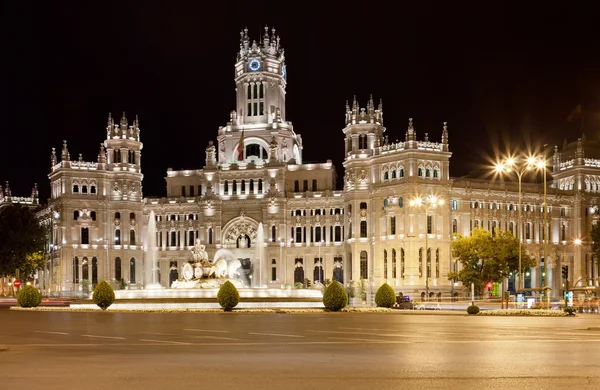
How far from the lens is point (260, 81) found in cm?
14200

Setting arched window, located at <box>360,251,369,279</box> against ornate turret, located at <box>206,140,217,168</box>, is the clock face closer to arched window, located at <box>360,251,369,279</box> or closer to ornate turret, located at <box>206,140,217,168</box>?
ornate turret, located at <box>206,140,217,168</box>

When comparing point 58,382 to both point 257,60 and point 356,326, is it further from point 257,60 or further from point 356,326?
point 257,60

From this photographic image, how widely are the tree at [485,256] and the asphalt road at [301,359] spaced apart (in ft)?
202

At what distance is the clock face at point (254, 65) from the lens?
14275 cm

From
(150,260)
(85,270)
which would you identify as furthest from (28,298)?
(150,260)

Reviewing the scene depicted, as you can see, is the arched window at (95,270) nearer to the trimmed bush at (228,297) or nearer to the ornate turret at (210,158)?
the ornate turret at (210,158)

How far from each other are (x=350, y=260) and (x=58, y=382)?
106m

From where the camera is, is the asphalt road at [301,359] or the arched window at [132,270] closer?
the asphalt road at [301,359]

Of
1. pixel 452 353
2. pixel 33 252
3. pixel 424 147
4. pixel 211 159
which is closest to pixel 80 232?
pixel 33 252

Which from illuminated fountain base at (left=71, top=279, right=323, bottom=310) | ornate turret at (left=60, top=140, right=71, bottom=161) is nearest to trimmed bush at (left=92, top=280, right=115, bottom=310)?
illuminated fountain base at (left=71, top=279, right=323, bottom=310)

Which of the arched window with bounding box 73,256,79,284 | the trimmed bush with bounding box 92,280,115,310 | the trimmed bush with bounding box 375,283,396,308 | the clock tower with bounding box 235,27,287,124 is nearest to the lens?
the trimmed bush with bounding box 92,280,115,310

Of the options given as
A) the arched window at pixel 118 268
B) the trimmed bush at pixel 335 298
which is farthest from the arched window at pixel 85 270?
the trimmed bush at pixel 335 298

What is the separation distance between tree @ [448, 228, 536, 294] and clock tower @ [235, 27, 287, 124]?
5005 cm

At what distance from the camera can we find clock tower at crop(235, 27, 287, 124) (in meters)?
140
